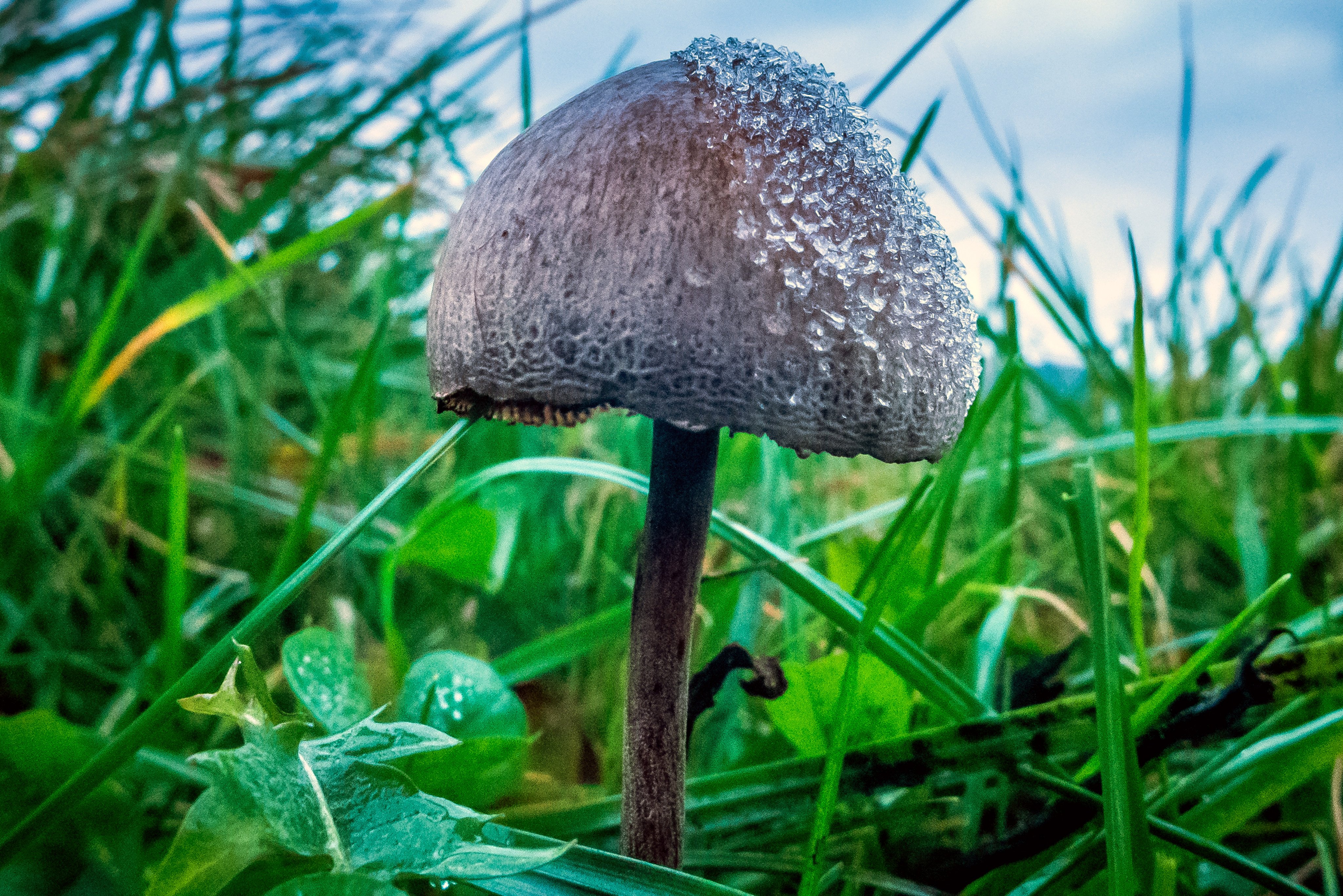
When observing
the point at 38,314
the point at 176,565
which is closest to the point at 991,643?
the point at 176,565

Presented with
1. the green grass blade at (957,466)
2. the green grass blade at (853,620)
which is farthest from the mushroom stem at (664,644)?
the green grass blade at (957,466)

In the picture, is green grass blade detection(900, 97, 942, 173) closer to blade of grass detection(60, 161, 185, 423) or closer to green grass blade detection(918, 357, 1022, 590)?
green grass blade detection(918, 357, 1022, 590)

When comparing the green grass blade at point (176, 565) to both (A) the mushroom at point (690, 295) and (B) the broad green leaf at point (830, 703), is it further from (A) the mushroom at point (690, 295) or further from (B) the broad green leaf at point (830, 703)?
(B) the broad green leaf at point (830, 703)

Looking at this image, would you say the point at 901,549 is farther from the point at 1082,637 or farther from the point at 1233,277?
the point at 1233,277

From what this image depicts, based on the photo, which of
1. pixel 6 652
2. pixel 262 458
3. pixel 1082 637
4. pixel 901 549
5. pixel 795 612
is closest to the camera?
pixel 901 549

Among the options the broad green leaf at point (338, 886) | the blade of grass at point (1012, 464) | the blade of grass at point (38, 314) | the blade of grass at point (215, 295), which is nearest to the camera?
the broad green leaf at point (338, 886)

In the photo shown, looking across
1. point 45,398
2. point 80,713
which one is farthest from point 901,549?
point 45,398
